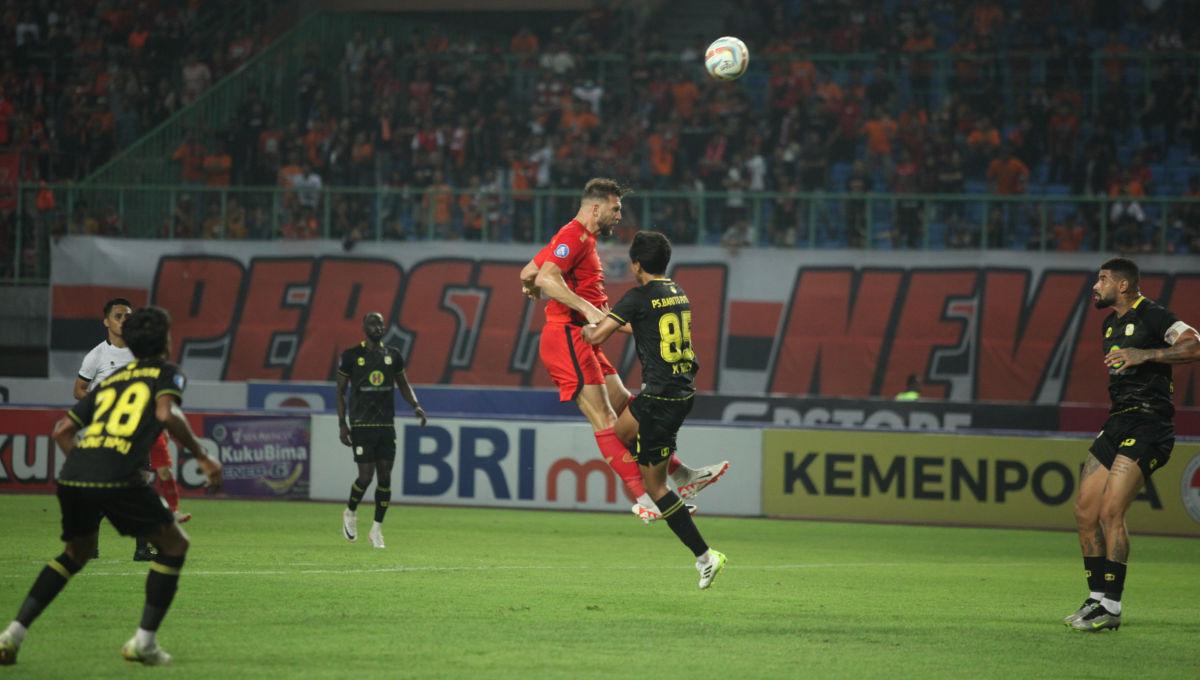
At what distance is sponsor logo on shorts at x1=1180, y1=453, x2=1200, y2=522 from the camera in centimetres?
2052

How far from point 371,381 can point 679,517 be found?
7.12 m

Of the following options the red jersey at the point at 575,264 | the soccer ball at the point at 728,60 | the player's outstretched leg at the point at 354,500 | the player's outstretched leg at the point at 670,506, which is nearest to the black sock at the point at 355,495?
the player's outstretched leg at the point at 354,500

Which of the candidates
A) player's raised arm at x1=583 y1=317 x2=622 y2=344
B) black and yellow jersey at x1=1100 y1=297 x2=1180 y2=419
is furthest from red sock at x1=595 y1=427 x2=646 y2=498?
black and yellow jersey at x1=1100 y1=297 x2=1180 y2=419

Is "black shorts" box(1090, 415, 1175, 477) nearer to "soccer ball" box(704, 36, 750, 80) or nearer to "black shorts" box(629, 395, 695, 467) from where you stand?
"black shorts" box(629, 395, 695, 467)

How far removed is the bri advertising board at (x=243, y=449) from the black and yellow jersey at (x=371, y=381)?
5615 mm

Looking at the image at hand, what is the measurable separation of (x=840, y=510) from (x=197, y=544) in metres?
9.69

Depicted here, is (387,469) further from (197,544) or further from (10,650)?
(10,650)

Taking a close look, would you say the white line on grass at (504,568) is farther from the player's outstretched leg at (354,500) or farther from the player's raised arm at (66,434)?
the player's raised arm at (66,434)

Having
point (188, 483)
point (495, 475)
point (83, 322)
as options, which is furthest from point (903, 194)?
point (83, 322)

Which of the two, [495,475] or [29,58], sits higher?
[29,58]

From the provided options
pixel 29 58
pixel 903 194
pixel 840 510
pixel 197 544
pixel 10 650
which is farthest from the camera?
pixel 29 58

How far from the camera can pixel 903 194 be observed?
2723 cm

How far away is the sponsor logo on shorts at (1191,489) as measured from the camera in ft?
67.3

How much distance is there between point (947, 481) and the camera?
70.5 ft
